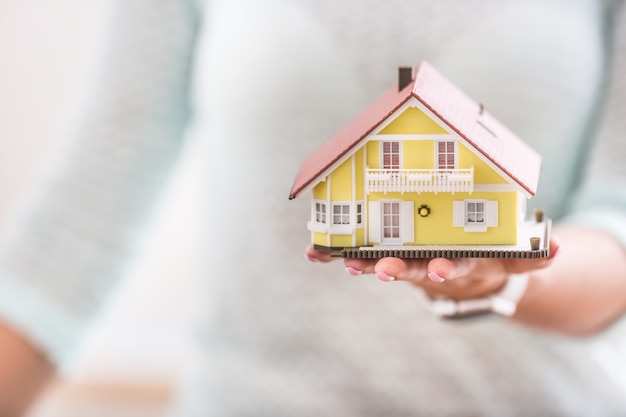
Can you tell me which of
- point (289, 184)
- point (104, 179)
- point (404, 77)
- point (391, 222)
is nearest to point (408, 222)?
point (391, 222)

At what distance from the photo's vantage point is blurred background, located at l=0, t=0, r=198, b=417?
5.67 ft

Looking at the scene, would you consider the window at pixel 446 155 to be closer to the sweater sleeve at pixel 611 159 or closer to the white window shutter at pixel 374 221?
the white window shutter at pixel 374 221

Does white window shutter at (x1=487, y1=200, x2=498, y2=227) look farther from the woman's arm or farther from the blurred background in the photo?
the blurred background

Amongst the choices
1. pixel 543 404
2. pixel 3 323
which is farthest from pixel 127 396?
pixel 543 404

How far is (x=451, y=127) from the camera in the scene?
0.64 metres

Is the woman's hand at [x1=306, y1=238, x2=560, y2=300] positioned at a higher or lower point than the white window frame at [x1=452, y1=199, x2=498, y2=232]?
lower

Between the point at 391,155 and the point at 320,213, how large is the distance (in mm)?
89

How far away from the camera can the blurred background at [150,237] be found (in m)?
1.73

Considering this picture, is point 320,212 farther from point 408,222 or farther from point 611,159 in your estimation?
point 611,159

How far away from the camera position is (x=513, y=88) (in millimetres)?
1000

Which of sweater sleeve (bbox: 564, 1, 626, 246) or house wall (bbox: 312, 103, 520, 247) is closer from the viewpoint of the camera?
house wall (bbox: 312, 103, 520, 247)

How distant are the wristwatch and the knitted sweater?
165mm

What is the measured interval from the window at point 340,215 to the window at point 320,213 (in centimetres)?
1

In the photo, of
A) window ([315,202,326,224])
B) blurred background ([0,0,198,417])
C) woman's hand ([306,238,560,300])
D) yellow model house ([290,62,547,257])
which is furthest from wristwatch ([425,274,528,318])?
blurred background ([0,0,198,417])
